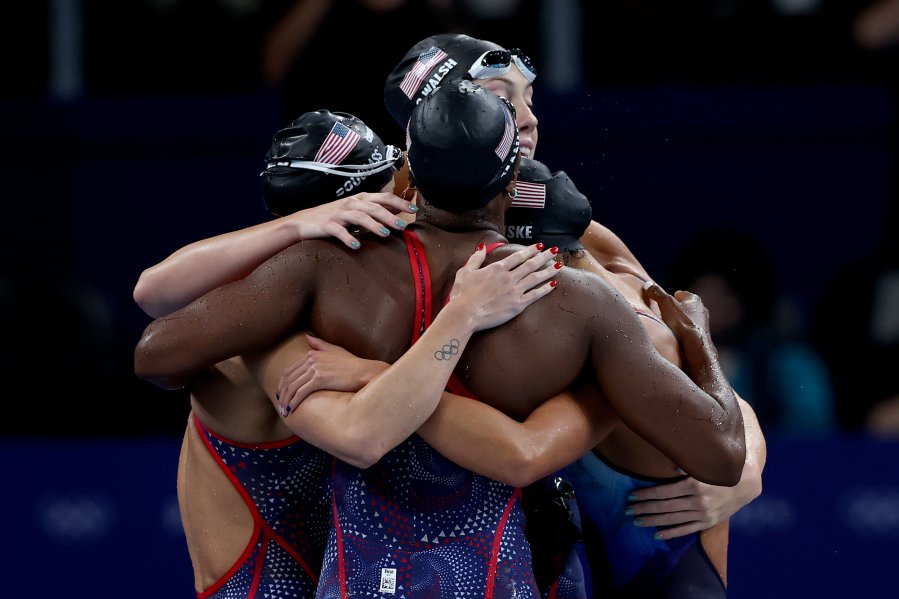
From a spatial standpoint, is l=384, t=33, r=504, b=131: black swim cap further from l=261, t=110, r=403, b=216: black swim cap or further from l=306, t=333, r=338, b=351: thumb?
l=306, t=333, r=338, b=351: thumb

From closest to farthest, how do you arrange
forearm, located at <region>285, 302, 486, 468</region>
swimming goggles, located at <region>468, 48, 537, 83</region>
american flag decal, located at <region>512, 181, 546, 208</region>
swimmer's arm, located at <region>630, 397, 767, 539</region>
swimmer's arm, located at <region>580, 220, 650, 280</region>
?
forearm, located at <region>285, 302, 486, 468</region>, american flag decal, located at <region>512, 181, 546, 208</region>, swimmer's arm, located at <region>630, 397, 767, 539</region>, swimming goggles, located at <region>468, 48, 537, 83</region>, swimmer's arm, located at <region>580, 220, 650, 280</region>

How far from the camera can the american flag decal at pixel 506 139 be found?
3.23m

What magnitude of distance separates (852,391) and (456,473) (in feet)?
13.0

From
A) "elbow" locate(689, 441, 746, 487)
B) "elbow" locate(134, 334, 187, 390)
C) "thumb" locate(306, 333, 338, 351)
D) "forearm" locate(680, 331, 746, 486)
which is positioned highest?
"thumb" locate(306, 333, 338, 351)

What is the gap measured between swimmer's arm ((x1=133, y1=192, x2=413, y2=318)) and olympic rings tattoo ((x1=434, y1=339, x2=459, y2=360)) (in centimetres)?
35

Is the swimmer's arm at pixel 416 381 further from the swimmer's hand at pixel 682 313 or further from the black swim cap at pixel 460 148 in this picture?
the swimmer's hand at pixel 682 313

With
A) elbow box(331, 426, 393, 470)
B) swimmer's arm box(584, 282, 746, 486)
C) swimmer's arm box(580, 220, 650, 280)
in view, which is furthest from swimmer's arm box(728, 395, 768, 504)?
→ elbow box(331, 426, 393, 470)

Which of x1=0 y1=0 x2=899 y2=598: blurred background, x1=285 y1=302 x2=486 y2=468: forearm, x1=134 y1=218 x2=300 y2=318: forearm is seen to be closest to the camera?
x1=285 y1=302 x2=486 y2=468: forearm

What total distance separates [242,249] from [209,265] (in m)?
0.10

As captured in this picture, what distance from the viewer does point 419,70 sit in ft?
14.0

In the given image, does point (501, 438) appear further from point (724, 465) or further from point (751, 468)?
point (751, 468)

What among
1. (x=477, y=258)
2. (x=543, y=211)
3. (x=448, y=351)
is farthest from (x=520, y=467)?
(x=543, y=211)

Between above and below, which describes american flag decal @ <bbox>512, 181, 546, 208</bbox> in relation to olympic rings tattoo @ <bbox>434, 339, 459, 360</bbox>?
above

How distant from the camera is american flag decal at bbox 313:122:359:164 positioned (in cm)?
370
